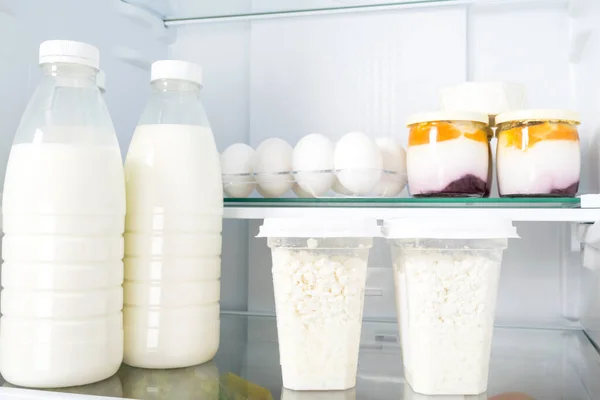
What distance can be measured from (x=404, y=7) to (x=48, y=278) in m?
0.86

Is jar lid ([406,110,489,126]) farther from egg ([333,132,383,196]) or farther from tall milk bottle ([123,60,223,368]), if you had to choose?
tall milk bottle ([123,60,223,368])

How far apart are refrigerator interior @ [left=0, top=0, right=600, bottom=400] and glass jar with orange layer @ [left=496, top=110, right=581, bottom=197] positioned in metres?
0.17

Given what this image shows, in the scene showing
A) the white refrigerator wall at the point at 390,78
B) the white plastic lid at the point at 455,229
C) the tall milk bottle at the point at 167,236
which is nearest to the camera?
the white plastic lid at the point at 455,229

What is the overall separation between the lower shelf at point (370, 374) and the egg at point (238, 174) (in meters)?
0.26

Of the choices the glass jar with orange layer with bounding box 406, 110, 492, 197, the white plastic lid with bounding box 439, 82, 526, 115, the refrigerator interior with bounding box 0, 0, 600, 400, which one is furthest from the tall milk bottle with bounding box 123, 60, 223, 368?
the white plastic lid with bounding box 439, 82, 526, 115

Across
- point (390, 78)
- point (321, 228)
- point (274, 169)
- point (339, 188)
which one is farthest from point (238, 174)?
point (390, 78)

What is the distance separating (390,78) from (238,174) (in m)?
0.42

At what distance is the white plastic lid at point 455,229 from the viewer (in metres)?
0.72

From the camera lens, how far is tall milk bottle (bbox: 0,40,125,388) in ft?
2.39

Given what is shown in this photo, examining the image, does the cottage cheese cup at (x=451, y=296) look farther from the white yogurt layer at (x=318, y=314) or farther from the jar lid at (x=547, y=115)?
the jar lid at (x=547, y=115)

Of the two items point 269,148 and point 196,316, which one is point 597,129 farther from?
point 196,316

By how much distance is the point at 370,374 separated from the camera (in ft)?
2.74

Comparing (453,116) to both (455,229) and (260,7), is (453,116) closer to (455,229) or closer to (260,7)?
(455,229)

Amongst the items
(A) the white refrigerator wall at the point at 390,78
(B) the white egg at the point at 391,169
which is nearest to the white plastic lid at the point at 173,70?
(B) the white egg at the point at 391,169
